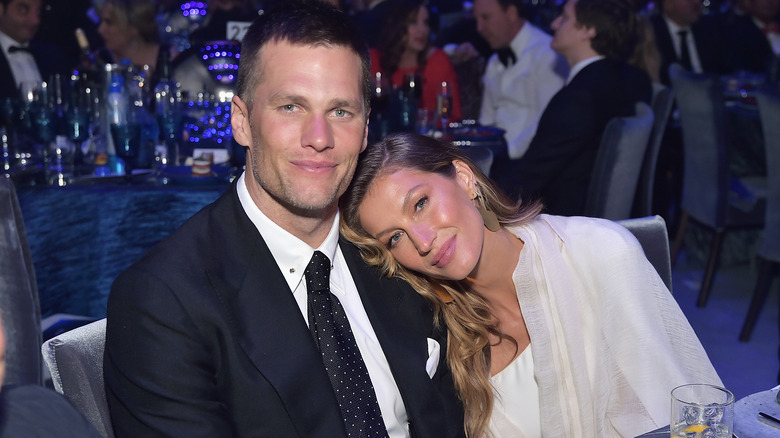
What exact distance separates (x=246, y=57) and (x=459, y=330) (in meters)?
0.73

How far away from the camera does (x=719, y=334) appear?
14.2 ft

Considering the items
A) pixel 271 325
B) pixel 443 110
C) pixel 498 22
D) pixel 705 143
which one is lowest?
pixel 705 143

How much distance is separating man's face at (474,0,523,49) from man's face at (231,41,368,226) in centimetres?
398

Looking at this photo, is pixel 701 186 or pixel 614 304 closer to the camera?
pixel 614 304

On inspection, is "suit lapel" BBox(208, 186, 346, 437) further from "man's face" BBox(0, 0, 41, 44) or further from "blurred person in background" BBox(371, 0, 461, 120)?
"man's face" BBox(0, 0, 41, 44)

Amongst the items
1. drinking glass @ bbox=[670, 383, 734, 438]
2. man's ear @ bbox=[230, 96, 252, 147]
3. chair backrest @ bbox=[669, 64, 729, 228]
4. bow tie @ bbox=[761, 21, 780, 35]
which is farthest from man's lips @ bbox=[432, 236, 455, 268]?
bow tie @ bbox=[761, 21, 780, 35]

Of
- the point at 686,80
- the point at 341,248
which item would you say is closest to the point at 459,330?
the point at 341,248

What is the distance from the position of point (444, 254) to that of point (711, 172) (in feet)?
10.4

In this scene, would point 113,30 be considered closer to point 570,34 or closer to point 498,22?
point 498,22

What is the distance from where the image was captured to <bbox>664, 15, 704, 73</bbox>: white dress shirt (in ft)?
22.3

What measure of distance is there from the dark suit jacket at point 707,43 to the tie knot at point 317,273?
5518 millimetres

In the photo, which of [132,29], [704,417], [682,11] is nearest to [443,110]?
[132,29]

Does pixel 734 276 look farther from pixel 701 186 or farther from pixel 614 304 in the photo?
pixel 614 304

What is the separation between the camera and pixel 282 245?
1.74 metres
